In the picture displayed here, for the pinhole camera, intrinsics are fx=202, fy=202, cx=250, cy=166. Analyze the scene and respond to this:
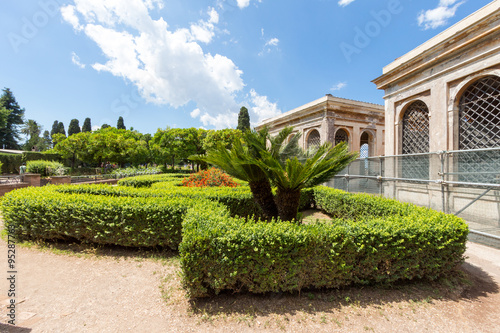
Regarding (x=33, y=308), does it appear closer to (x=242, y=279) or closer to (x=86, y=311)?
(x=86, y=311)

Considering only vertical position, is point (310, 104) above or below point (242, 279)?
above

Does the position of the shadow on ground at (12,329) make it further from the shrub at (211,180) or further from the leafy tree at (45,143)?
the leafy tree at (45,143)

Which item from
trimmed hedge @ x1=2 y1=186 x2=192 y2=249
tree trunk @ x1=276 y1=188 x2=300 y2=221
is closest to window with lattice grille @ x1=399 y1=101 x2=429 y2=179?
tree trunk @ x1=276 y1=188 x2=300 y2=221

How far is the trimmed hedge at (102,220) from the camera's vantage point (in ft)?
13.0

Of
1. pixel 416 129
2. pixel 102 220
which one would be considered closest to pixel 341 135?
pixel 416 129

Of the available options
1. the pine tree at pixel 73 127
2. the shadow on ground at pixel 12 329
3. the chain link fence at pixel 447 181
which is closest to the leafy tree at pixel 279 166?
the chain link fence at pixel 447 181

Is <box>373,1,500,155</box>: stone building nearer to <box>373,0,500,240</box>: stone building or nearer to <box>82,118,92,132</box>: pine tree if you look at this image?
<box>373,0,500,240</box>: stone building

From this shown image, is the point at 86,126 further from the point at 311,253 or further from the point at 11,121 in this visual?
the point at 311,253

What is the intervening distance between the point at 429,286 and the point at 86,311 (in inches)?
184

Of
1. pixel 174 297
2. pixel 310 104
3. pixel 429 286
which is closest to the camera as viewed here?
pixel 174 297

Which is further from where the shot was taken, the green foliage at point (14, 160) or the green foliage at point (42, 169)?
the green foliage at point (14, 160)

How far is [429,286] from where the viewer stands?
9.68 feet

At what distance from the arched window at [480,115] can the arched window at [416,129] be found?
1.15m

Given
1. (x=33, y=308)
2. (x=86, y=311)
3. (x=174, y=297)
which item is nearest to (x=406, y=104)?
(x=174, y=297)
